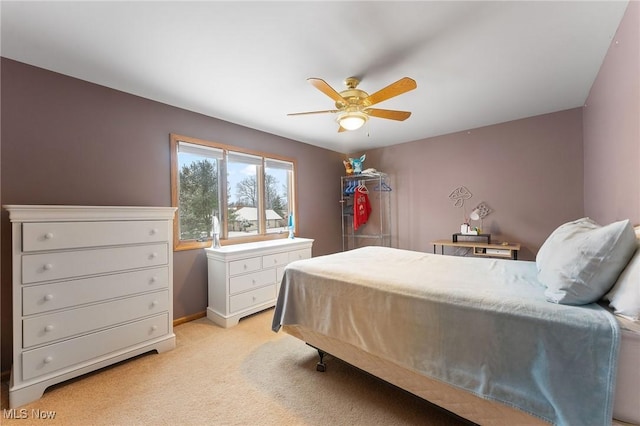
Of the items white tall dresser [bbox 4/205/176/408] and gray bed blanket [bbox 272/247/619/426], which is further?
white tall dresser [bbox 4/205/176/408]

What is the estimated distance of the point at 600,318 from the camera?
0.99 meters

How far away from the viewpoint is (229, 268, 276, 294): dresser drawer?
2832 millimetres

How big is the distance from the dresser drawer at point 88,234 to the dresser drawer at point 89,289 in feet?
0.85

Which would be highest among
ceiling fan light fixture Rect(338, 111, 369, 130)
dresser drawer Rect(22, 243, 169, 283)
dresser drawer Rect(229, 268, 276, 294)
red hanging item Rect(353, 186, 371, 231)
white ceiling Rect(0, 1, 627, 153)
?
white ceiling Rect(0, 1, 627, 153)

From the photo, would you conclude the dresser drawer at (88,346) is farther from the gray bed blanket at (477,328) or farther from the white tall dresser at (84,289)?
the gray bed blanket at (477,328)

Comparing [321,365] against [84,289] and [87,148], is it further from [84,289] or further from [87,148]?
[87,148]

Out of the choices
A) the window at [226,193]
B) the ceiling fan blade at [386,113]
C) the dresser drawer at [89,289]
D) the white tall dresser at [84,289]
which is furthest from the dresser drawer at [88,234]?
the ceiling fan blade at [386,113]

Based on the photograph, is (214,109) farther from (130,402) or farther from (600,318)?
(600,318)

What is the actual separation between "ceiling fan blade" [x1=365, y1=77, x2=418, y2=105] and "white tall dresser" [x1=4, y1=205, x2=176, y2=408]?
2.04 m

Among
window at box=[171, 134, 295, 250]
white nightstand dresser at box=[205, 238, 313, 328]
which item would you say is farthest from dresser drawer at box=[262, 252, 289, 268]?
window at box=[171, 134, 295, 250]

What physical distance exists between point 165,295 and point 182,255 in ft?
2.09

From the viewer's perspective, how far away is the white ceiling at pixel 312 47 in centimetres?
152

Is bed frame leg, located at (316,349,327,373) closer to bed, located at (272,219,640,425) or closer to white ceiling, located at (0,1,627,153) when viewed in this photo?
bed, located at (272,219,640,425)

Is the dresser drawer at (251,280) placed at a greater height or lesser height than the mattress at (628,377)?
lesser
